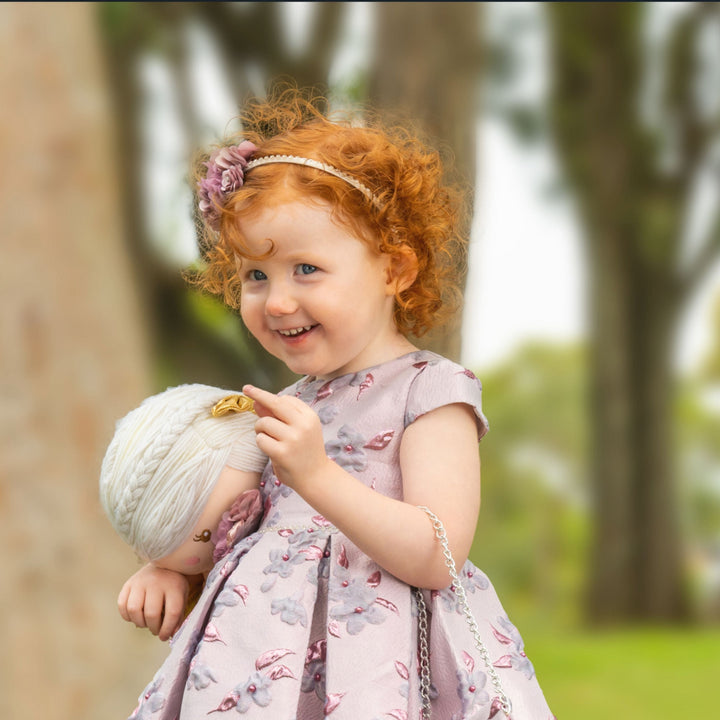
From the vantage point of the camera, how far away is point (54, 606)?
2754 mm

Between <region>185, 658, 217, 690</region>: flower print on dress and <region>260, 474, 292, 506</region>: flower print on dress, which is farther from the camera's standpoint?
<region>260, 474, 292, 506</region>: flower print on dress

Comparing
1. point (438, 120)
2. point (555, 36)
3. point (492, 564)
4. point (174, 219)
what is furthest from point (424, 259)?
point (492, 564)

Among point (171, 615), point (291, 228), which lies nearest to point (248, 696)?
point (171, 615)

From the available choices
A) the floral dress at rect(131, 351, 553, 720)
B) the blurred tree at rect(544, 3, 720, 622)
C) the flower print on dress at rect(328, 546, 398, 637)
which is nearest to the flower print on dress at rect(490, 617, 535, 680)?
the floral dress at rect(131, 351, 553, 720)

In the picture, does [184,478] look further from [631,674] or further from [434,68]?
[631,674]

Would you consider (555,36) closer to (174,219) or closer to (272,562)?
(174,219)

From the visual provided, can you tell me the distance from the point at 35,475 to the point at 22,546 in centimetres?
19

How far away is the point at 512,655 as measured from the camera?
39.7 inches

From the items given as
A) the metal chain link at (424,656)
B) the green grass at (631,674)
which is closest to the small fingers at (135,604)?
the metal chain link at (424,656)

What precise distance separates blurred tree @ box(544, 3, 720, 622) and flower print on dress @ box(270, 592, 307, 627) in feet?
13.1

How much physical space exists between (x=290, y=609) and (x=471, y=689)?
0.18 meters

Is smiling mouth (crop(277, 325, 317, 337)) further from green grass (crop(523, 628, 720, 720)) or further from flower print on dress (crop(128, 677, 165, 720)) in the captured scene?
green grass (crop(523, 628, 720, 720))

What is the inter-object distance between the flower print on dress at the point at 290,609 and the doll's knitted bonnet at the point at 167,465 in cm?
15

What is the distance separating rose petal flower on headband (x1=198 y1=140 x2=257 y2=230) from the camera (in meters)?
1.07
